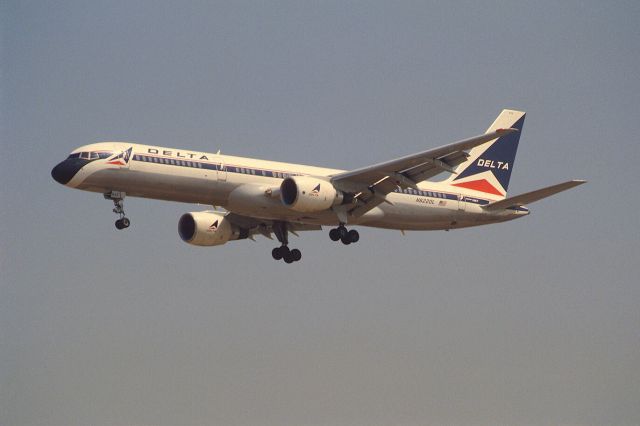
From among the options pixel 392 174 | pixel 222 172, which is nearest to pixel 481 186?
pixel 392 174

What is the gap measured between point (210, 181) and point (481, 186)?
15.2m

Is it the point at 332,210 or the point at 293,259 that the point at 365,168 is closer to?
the point at 332,210

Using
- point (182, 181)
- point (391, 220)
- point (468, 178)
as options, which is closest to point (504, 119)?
point (468, 178)

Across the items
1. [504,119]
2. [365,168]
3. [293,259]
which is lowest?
[293,259]

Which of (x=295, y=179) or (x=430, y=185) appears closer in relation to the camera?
(x=295, y=179)

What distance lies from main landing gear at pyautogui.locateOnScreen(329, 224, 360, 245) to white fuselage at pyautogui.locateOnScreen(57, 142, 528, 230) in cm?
41

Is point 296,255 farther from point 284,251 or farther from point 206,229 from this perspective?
point 206,229

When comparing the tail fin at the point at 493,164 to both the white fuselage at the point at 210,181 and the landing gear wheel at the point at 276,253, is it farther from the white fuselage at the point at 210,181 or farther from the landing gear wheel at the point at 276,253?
the landing gear wheel at the point at 276,253

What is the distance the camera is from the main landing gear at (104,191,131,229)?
47.0 m

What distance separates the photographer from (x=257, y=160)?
49.2 m

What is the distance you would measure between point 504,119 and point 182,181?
20479mm

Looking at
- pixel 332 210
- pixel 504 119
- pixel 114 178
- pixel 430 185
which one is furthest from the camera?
pixel 504 119

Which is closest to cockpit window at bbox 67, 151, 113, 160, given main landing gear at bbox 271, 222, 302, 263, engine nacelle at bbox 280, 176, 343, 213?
engine nacelle at bbox 280, 176, 343, 213

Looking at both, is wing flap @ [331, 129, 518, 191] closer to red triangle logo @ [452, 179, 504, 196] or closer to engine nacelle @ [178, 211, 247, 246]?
red triangle logo @ [452, 179, 504, 196]
